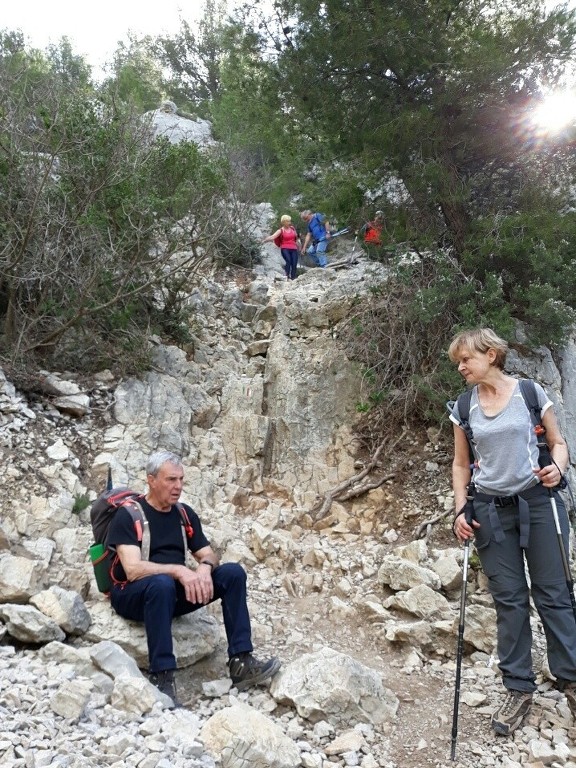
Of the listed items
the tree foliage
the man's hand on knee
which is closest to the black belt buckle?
the man's hand on knee

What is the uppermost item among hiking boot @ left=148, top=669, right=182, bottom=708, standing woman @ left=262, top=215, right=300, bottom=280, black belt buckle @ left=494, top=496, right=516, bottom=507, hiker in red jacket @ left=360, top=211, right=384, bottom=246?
standing woman @ left=262, top=215, right=300, bottom=280

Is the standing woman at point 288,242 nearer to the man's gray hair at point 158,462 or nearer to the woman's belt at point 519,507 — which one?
the man's gray hair at point 158,462

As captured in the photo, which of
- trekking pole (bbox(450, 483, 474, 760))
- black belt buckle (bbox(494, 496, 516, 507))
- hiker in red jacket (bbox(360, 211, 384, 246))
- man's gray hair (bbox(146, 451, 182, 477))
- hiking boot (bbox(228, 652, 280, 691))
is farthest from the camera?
hiker in red jacket (bbox(360, 211, 384, 246))

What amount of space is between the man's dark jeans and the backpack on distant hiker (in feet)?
0.47

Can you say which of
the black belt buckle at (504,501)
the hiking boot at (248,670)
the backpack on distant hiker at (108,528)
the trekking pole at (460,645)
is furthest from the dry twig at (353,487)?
the black belt buckle at (504,501)

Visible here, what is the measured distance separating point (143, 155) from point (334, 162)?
2.45 meters

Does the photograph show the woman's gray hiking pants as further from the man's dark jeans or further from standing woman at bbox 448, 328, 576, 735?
the man's dark jeans

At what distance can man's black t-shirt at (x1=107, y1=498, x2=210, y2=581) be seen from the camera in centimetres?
394

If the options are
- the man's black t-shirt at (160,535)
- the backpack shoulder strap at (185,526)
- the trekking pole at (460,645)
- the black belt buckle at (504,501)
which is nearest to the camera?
the trekking pole at (460,645)

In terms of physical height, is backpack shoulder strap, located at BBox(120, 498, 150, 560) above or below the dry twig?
above

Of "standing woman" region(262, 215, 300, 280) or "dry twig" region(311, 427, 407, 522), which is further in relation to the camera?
"standing woman" region(262, 215, 300, 280)

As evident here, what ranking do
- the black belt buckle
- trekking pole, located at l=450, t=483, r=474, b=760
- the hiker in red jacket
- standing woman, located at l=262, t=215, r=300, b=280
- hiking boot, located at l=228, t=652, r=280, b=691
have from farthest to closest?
standing woman, located at l=262, t=215, r=300, b=280, the hiker in red jacket, hiking boot, located at l=228, t=652, r=280, b=691, the black belt buckle, trekking pole, located at l=450, t=483, r=474, b=760

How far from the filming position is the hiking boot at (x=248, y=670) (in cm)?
383

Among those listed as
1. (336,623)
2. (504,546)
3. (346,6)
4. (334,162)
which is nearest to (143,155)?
(334,162)
